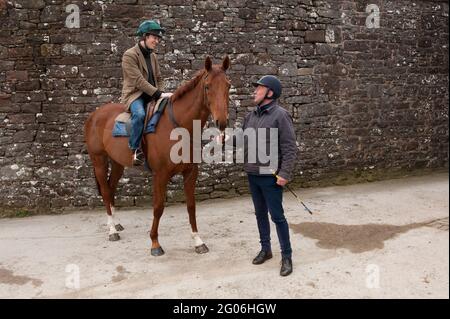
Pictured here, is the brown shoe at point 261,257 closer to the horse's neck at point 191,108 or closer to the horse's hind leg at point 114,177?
the horse's neck at point 191,108

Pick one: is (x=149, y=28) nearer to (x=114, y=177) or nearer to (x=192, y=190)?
(x=192, y=190)

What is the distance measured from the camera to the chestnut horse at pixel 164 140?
171 inches

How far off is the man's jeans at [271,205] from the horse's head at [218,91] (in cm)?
75

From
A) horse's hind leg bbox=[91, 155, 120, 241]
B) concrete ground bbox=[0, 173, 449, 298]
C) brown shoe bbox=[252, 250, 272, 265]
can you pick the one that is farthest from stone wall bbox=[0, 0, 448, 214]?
brown shoe bbox=[252, 250, 272, 265]

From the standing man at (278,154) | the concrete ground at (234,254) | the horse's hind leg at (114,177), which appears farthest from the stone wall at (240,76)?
the standing man at (278,154)

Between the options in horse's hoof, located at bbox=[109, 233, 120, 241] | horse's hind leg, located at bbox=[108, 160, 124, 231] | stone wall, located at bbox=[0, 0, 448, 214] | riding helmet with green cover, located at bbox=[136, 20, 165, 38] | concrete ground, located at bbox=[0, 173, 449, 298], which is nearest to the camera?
concrete ground, located at bbox=[0, 173, 449, 298]

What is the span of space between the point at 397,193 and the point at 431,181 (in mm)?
1451

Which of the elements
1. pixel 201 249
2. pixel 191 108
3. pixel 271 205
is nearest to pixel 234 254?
pixel 201 249

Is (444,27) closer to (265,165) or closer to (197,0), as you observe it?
(197,0)

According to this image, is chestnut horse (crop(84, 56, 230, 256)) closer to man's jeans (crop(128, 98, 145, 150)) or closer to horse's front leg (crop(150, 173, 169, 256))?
horse's front leg (crop(150, 173, 169, 256))

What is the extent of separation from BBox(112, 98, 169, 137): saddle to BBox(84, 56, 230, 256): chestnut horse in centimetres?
6

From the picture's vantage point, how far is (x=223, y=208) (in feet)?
23.1

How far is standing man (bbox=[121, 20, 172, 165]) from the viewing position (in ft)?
16.5
